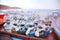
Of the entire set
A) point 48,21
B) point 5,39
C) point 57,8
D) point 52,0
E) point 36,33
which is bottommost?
point 5,39

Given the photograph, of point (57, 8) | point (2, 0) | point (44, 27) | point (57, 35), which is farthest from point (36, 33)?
point (2, 0)

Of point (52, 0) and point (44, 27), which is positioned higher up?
point (52, 0)

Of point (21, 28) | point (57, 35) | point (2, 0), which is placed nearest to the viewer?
point (57, 35)

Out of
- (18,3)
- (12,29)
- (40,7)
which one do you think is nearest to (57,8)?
(40,7)

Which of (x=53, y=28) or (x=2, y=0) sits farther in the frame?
(x=2, y=0)

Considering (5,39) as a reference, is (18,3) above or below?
above

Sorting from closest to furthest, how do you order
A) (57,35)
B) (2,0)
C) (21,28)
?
(57,35), (21,28), (2,0)

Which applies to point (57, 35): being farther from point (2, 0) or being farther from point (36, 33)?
point (2, 0)

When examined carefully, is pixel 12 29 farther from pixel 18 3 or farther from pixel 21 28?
pixel 18 3

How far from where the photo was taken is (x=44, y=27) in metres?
1.43

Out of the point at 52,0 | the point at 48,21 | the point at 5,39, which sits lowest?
the point at 5,39

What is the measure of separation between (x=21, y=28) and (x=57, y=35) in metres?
0.50

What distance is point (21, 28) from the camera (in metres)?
1.52

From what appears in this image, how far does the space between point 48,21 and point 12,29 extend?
1.72ft
